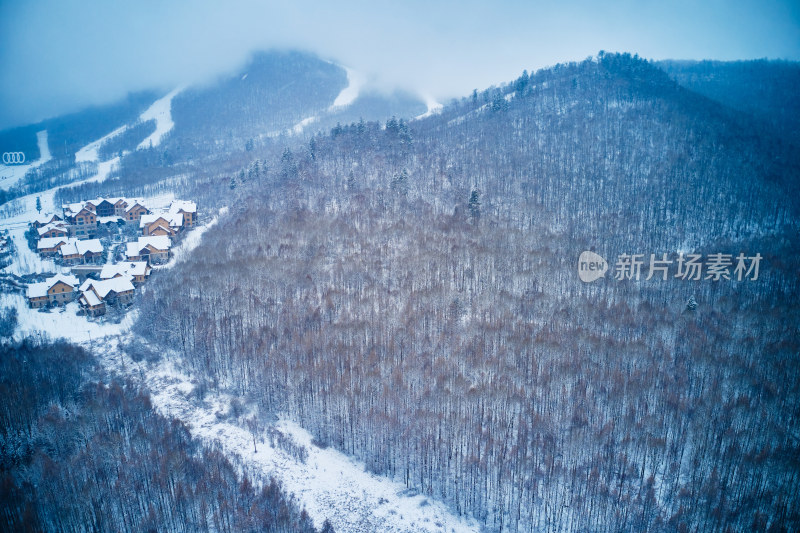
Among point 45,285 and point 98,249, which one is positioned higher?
point 98,249

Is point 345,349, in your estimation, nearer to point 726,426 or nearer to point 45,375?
point 45,375

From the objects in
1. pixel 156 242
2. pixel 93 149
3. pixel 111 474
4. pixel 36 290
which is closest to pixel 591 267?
pixel 111 474

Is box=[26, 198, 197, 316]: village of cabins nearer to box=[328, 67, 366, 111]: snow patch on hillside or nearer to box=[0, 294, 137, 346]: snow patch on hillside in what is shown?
box=[0, 294, 137, 346]: snow patch on hillside

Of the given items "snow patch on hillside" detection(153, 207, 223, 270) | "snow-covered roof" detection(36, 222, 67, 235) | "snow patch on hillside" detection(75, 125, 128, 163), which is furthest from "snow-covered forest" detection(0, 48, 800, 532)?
"snow patch on hillside" detection(75, 125, 128, 163)

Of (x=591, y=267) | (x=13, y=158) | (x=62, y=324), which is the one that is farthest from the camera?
(x=13, y=158)

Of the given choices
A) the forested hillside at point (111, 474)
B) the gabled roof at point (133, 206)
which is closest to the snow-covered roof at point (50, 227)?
the gabled roof at point (133, 206)

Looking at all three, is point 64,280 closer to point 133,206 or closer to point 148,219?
point 148,219
